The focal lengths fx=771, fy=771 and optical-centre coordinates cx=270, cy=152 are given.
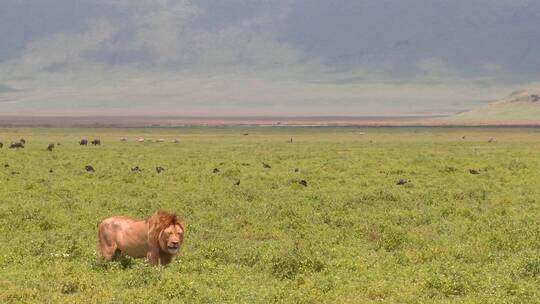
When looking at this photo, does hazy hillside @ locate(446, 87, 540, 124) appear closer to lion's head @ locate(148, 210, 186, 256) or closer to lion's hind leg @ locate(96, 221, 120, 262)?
lion's hind leg @ locate(96, 221, 120, 262)

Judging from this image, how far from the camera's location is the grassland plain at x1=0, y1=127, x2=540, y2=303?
1384 cm

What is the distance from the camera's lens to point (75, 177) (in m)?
32.9

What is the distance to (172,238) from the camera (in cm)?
1364

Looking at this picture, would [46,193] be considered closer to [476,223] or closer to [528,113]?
[476,223]

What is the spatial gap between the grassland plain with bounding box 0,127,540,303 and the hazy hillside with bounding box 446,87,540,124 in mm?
112682

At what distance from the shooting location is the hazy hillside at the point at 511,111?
145 meters

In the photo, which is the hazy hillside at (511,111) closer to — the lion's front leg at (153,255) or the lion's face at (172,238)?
the lion's front leg at (153,255)

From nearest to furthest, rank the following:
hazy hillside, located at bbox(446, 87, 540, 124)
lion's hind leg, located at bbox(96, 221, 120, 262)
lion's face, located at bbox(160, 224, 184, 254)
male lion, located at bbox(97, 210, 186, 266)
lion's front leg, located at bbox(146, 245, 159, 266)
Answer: lion's face, located at bbox(160, 224, 184, 254) → male lion, located at bbox(97, 210, 186, 266) → lion's front leg, located at bbox(146, 245, 159, 266) → lion's hind leg, located at bbox(96, 221, 120, 262) → hazy hillside, located at bbox(446, 87, 540, 124)

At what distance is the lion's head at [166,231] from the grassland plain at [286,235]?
61cm

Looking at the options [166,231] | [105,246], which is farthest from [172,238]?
[105,246]

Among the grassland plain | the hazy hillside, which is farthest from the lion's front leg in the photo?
the hazy hillside

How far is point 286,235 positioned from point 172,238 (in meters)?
6.71

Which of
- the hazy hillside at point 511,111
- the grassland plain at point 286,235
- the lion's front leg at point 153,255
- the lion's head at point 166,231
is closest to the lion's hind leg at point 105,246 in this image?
the grassland plain at point 286,235

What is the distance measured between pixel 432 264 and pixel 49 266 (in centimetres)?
783
